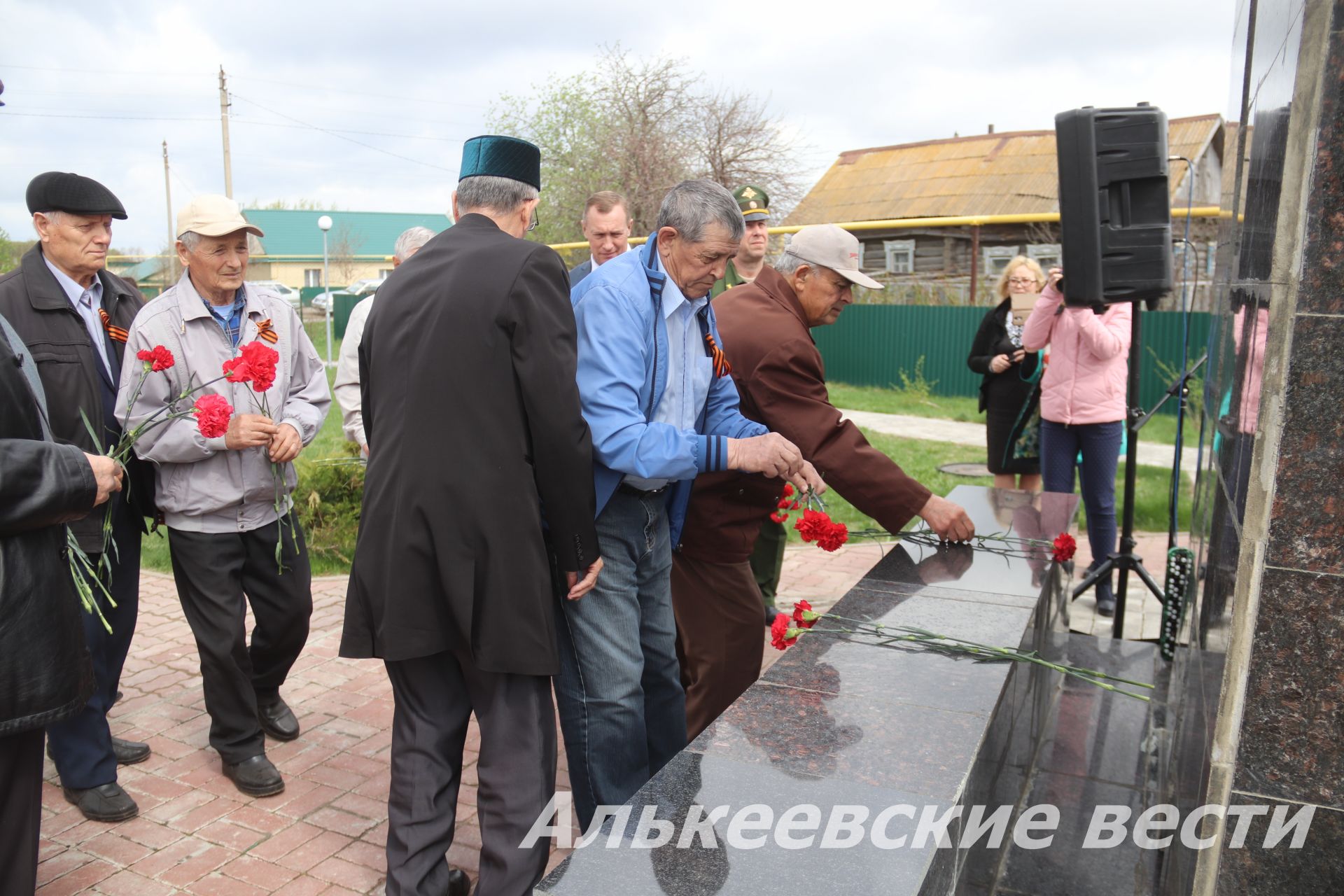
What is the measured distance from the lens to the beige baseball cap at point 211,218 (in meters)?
3.74

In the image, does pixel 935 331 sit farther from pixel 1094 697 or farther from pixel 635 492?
pixel 635 492

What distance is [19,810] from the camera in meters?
2.74

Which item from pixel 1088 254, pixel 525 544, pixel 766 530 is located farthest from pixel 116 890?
pixel 1088 254

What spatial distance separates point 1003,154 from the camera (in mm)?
25609

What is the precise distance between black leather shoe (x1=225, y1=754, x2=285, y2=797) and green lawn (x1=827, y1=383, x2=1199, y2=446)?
10114 mm

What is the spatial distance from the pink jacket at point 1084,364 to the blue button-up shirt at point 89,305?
4.77 metres

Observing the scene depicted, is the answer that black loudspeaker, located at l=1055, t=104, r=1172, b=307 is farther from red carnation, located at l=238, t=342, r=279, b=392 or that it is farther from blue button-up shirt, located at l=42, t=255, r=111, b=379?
blue button-up shirt, located at l=42, t=255, r=111, b=379

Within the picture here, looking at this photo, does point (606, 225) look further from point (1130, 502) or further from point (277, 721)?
point (1130, 502)

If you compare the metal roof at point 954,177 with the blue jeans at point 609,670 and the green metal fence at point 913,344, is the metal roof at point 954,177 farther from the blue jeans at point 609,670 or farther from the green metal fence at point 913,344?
the blue jeans at point 609,670

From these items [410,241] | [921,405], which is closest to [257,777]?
[410,241]

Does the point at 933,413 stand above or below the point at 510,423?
below

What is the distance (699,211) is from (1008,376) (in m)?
4.43

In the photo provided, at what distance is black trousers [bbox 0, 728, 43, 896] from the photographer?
8.86ft

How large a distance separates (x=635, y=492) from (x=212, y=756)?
225cm
